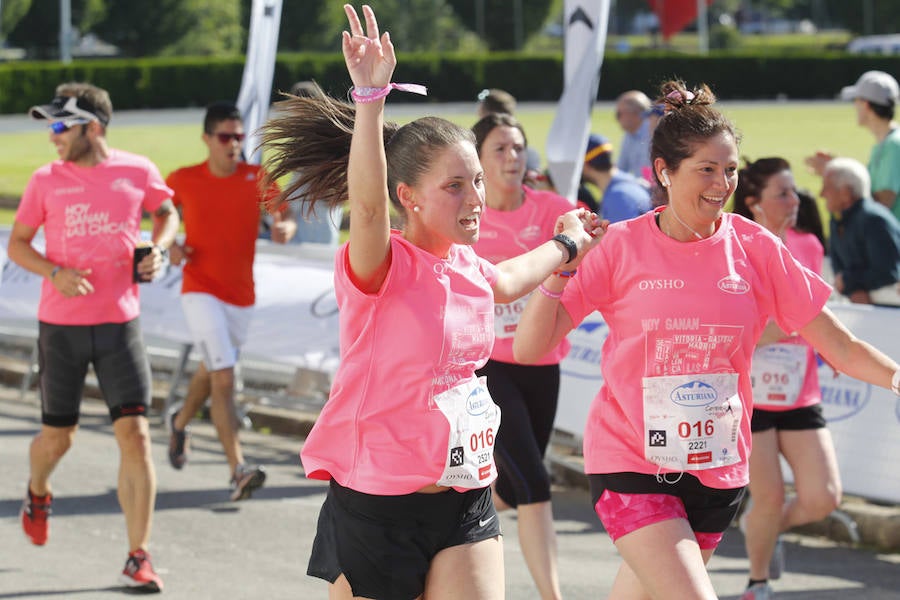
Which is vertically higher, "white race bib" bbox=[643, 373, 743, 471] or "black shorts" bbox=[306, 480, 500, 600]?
"white race bib" bbox=[643, 373, 743, 471]

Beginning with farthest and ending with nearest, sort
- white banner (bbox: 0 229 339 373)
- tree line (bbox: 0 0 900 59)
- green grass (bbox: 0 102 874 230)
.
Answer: tree line (bbox: 0 0 900 59), green grass (bbox: 0 102 874 230), white banner (bbox: 0 229 339 373)

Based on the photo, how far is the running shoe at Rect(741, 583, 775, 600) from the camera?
6074 mm

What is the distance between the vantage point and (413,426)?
3703 millimetres

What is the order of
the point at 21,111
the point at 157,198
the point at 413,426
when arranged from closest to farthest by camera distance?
the point at 413,426 < the point at 157,198 < the point at 21,111

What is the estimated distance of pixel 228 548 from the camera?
280 inches

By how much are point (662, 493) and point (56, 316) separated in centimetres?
340

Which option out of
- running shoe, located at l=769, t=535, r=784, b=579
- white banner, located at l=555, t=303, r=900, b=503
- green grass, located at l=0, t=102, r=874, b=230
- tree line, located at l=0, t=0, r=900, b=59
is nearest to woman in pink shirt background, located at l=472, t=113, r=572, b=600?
running shoe, located at l=769, t=535, r=784, b=579

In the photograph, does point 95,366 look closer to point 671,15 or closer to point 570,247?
point 570,247

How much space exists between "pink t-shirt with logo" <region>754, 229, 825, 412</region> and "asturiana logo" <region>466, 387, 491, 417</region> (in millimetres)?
2541

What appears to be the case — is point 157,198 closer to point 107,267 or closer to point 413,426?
point 107,267

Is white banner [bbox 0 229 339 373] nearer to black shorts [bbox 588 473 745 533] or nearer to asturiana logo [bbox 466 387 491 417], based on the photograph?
black shorts [bbox 588 473 745 533]

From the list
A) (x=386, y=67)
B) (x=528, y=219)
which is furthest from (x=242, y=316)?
(x=386, y=67)

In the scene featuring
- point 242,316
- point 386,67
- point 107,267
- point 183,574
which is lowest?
point 183,574

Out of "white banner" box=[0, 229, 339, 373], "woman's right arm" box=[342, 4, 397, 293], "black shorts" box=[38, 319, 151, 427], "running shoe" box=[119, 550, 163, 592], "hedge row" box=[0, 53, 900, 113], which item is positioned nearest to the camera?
"woman's right arm" box=[342, 4, 397, 293]
